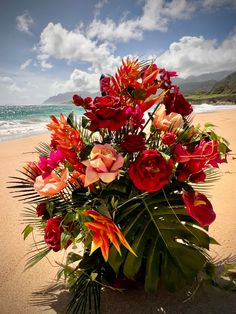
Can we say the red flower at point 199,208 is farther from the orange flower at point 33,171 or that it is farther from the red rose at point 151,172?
the orange flower at point 33,171

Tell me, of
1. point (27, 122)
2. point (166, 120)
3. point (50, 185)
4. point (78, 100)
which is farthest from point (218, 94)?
point (50, 185)

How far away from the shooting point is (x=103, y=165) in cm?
69

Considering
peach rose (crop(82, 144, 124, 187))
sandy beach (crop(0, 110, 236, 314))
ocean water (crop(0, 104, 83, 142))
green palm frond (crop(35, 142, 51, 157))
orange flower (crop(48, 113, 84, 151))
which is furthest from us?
ocean water (crop(0, 104, 83, 142))

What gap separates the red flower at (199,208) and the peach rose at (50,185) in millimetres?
364

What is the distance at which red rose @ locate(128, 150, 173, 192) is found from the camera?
714 mm

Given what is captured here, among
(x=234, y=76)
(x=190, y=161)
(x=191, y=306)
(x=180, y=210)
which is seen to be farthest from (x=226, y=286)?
(x=234, y=76)

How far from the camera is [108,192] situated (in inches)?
34.5

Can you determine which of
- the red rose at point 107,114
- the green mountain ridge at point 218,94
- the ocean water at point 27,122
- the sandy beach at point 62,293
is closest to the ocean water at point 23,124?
the ocean water at point 27,122

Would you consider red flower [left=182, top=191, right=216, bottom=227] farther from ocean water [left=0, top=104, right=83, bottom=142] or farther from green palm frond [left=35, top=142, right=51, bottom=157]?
green palm frond [left=35, top=142, right=51, bottom=157]

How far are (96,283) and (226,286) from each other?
558 mm

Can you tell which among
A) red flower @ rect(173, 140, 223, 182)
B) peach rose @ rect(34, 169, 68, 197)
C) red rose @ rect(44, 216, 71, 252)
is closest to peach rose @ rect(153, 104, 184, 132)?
red flower @ rect(173, 140, 223, 182)

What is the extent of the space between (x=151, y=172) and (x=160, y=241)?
0.34 m

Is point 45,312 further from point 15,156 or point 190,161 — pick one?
point 15,156

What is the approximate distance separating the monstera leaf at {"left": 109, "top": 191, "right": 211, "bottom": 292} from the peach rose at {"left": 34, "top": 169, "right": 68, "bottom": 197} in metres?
0.24
